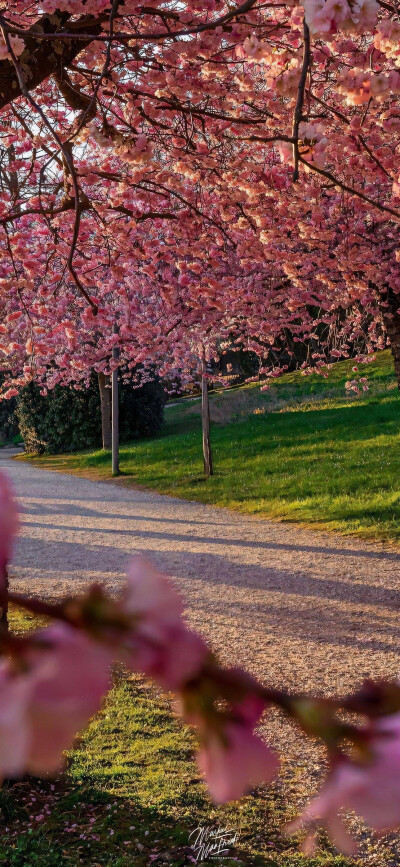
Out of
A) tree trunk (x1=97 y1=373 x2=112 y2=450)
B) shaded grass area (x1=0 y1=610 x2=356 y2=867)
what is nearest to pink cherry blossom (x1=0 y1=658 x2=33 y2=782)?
shaded grass area (x1=0 y1=610 x2=356 y2=867)

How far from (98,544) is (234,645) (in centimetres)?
432

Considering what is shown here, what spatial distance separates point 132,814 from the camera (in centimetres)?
409

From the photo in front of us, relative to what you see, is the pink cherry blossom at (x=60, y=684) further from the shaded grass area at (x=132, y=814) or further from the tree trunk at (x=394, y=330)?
the tree trunk at (x=394, y=330)

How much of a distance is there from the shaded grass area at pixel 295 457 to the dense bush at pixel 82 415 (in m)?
0.84

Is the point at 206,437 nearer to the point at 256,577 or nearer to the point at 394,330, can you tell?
the point at 394,330

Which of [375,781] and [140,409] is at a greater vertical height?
[140,409]

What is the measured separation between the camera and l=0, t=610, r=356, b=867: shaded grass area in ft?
12.1

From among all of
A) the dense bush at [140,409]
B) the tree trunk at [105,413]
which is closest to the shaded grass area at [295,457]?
the tree trunk at [105,413]

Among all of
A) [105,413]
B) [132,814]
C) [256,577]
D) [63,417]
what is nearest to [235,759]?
[132,814]

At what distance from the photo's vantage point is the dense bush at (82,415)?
2281 cm

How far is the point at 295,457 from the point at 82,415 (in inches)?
380

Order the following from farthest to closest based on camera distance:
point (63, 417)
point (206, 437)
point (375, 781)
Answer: point (63, 417) → point (206, 437) → point (375, 781)

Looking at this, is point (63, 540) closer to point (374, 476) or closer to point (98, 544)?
point (98, 544)

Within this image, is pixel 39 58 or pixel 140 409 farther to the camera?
pixel 140 409
